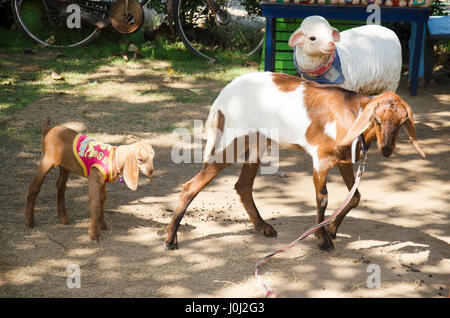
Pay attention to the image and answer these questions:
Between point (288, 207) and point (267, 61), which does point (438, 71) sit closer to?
point (267, 61)

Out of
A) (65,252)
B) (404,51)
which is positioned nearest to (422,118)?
(404,51)

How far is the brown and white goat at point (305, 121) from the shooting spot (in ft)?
12.7

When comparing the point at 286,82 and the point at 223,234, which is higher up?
the point at 286,82

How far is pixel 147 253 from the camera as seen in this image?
4.38 m

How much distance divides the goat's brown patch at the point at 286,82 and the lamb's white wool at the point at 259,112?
0.02m

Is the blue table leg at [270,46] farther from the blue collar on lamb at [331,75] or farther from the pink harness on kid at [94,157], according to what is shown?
the pink harness on kid at [94,157]

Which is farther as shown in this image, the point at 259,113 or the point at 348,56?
the point at 348,56

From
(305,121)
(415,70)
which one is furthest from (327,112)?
(415,70)

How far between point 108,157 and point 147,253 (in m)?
0.81

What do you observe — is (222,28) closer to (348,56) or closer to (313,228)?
(348,56)

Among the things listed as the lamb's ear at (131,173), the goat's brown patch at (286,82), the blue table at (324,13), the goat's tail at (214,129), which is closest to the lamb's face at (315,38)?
the goat's brown patch at (286,82)

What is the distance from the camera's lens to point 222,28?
1053 centimetres

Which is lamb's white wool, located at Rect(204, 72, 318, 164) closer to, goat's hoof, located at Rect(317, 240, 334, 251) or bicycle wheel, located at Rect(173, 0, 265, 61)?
goat's hoof, located at Rect(317, 240, 334, 251)

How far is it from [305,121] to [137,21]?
6104mm
